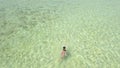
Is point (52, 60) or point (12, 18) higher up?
point (12, 18)

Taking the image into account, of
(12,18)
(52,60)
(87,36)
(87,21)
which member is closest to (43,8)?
(12,18)

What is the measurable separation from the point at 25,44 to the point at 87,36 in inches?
172

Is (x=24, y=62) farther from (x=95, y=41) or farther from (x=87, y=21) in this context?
(x=87, y=21)

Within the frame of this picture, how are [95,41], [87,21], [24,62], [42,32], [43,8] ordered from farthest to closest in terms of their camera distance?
1. [43,8]
2. [87,21]
3. [42,32]
4. [95,41]
5. [24,62]

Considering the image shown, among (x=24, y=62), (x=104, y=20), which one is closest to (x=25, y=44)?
(x=24, y=62)

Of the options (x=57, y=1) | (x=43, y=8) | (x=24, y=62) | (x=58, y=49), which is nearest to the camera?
(x=24, y=62)

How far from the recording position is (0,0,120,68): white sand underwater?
36.3ft

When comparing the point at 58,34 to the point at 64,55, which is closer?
the point at 64,55

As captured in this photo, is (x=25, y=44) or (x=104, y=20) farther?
(x=104, y=20)

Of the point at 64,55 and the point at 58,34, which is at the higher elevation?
the point at 58,34

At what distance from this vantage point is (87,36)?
13.8 metres

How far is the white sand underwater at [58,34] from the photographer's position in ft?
36.3

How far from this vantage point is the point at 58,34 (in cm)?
1402

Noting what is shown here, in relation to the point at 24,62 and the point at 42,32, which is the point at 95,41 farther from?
the point at 24,62
